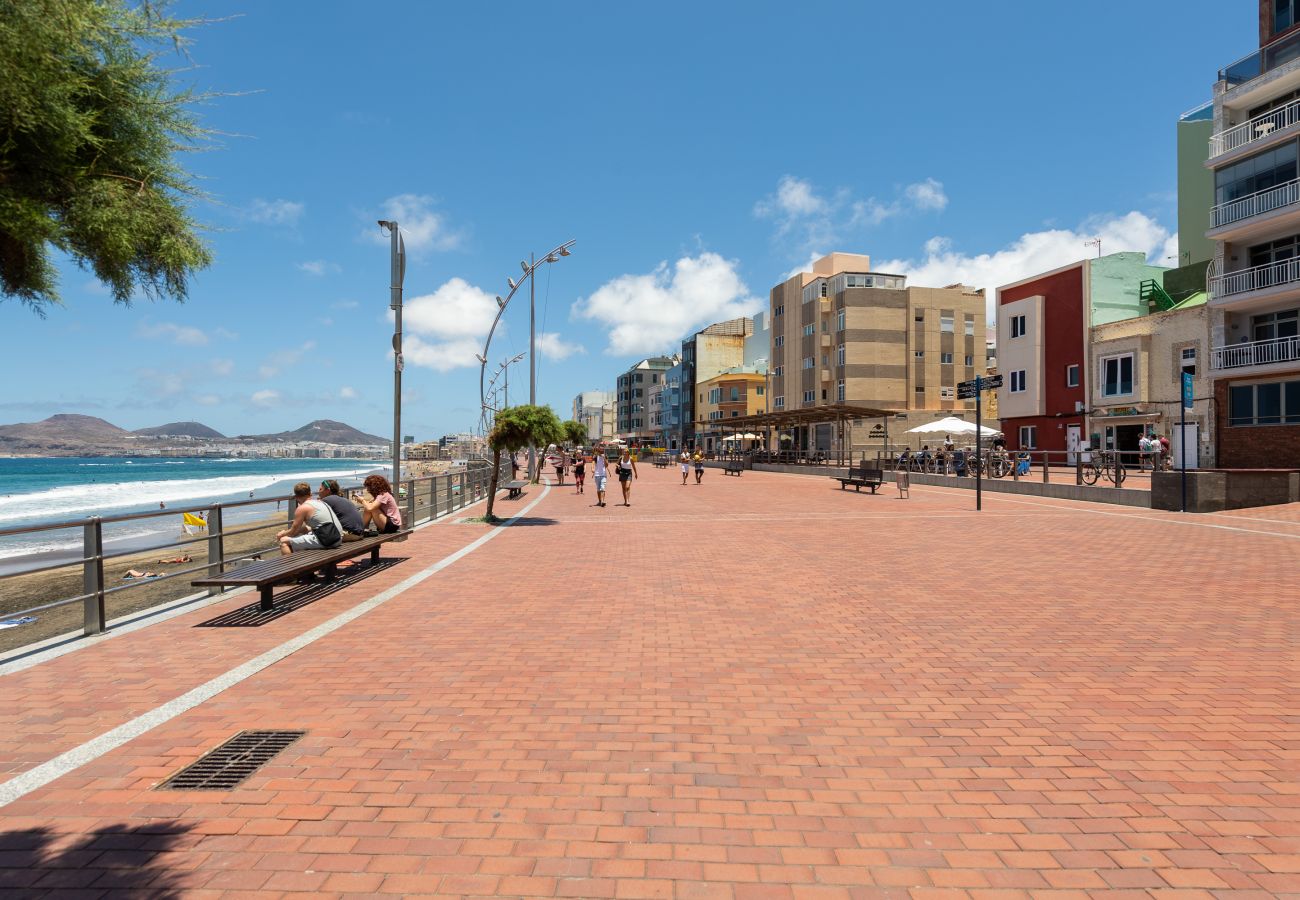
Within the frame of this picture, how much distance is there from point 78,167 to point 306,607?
16.2 ft

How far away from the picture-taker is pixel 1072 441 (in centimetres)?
3241

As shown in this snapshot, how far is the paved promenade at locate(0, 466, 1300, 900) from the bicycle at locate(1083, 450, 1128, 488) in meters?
13.5

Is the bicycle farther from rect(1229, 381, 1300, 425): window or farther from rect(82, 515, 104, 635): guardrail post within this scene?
rect(82, 515, 104, 635): guardrail post

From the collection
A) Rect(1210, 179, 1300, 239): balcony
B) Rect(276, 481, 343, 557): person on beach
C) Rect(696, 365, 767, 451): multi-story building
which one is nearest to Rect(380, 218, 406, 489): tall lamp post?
Rect(276, 481, 343, 557): person on beach

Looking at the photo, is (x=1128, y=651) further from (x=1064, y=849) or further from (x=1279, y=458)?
(x=1279, y=458)

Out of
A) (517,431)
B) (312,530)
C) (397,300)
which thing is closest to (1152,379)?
(517,431)

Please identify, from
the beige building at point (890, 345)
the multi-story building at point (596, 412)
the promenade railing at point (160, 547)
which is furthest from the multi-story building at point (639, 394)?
the promenade railing at point (160, 547)

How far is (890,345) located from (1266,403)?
32390 millimetres

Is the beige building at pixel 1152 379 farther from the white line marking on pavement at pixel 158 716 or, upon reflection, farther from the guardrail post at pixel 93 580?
the guardrail post at pixel 93 580

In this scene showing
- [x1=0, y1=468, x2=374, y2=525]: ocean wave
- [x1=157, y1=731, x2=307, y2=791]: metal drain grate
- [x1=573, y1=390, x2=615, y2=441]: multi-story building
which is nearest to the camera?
[x1=157, y1=731, x2=307, y2=791]: metal drain grate

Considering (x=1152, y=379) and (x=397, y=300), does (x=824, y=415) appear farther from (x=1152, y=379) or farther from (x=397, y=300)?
(x=397, y=300)

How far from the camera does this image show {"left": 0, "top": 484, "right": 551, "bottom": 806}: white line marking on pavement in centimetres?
327

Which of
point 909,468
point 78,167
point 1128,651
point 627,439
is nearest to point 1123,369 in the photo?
point 909,468

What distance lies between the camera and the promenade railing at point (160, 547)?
5.68 meters
